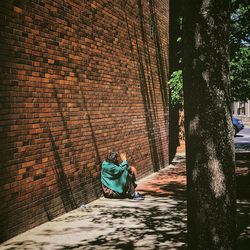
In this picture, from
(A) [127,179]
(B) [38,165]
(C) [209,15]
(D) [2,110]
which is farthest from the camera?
(A) [127,179]

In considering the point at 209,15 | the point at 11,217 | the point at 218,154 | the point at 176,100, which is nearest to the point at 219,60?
the point at 209,15

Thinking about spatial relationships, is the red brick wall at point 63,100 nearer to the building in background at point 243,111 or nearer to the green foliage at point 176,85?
the green foliage at point 176,85

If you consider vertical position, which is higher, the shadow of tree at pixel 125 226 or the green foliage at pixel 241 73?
the green foliage at pixel 241 73

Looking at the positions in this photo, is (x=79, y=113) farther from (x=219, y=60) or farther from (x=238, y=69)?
(x=238, y=69)

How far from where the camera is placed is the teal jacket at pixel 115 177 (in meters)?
8.19

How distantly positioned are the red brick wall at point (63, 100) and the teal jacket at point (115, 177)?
174 mm

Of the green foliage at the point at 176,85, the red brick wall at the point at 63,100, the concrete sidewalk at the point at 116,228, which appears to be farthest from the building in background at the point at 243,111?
the concrete sidewalk at the point at 116,228

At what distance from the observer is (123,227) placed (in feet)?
19.8

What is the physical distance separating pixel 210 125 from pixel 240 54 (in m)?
13.3

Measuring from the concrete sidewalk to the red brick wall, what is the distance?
0.26 meters

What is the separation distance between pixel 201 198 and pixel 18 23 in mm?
3878

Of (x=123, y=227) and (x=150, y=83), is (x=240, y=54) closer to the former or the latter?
(x=150, y=83)

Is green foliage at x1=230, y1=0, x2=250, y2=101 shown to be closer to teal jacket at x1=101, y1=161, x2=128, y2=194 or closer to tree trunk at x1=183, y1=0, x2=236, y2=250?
teal jacket at x1=101, y1=161, x2=128, y2=194

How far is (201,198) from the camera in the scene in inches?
129
